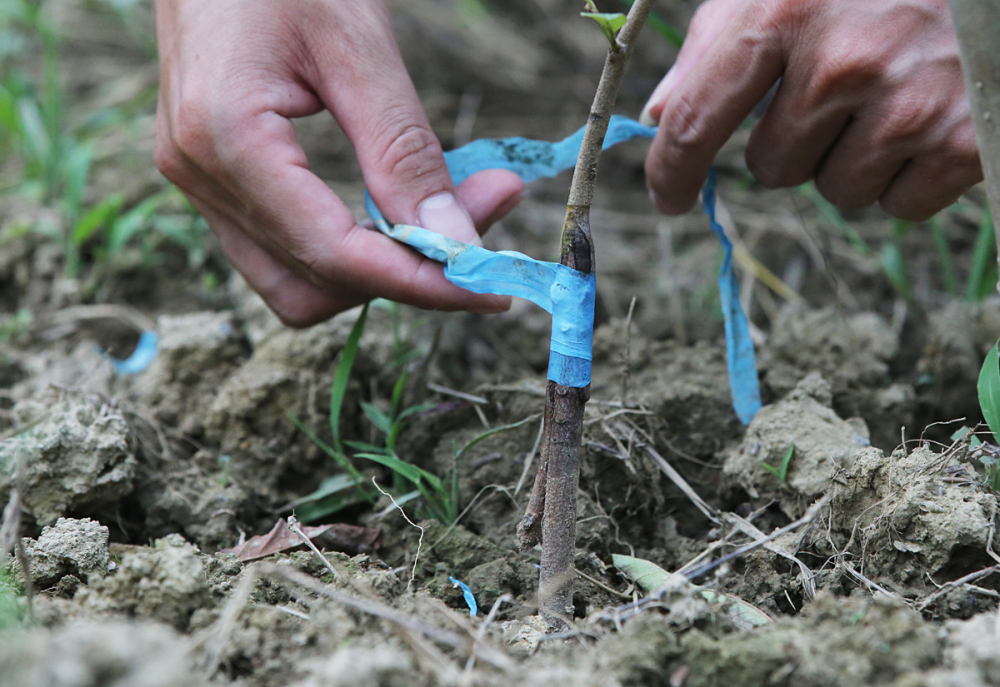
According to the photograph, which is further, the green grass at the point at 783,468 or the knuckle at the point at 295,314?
the knuckle at the point at 295,314

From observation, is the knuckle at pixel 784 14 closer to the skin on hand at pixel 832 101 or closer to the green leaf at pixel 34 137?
the skin on hand at pixel 832 101

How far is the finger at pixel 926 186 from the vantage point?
1415mm

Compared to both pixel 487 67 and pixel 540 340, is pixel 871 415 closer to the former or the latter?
pixel 540 340

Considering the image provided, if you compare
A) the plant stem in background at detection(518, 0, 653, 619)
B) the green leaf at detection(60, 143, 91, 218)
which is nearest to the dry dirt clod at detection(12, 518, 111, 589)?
the plant stem in background at detection(518, 0, 653, 619)

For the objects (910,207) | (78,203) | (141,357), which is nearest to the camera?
(910,207)

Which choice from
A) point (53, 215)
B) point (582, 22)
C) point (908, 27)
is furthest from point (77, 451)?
point (582, 22)

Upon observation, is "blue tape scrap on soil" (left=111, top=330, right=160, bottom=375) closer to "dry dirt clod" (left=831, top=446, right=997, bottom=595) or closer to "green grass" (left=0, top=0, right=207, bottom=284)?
"green grass" (left=0, top=0, right=207, bottom=284)

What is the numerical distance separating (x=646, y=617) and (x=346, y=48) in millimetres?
1056

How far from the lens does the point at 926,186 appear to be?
148 centimetres

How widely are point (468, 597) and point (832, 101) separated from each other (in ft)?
3.41

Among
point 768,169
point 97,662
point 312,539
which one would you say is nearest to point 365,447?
point 312,539

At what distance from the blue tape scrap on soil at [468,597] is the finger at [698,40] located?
3.25 ft

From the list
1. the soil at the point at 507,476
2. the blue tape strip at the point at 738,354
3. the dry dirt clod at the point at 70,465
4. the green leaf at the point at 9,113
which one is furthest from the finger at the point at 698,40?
the green leaf at the point at 9,113

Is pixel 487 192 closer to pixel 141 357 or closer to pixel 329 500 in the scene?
pixel 329 500
